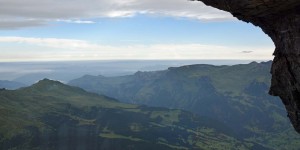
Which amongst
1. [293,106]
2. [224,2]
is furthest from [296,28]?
[293,106]

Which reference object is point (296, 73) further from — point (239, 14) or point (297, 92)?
point (239, 14)

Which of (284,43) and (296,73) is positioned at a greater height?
(284,43)

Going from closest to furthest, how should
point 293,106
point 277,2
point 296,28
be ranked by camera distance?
1. point 277,2
2. point 296,28
3. point 293,106

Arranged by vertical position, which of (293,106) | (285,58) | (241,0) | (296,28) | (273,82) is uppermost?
(241,0)

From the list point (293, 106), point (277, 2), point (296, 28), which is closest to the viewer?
point (277, 2)

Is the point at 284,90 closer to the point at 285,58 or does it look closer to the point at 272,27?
the point at 285,58

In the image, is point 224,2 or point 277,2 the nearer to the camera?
point 277,2
